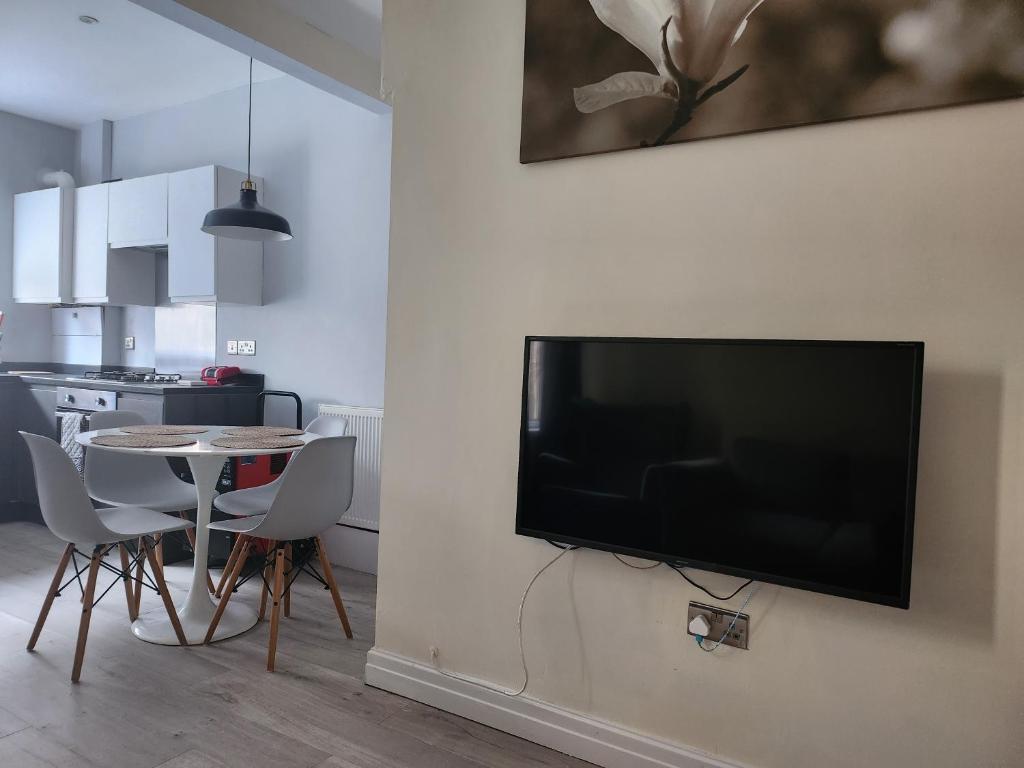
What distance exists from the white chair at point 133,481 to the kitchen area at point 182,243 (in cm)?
40

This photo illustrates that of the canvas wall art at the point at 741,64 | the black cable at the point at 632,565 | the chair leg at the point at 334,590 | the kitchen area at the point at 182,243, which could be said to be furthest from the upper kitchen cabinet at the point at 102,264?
the black cable at the point at 632,565

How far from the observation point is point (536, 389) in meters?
2.02

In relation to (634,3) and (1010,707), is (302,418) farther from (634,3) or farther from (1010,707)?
(1010,707)

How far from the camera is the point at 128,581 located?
277 centimetres

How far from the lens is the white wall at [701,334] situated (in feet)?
5.16

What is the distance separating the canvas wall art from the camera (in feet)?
5.11

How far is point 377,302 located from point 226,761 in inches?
97.0

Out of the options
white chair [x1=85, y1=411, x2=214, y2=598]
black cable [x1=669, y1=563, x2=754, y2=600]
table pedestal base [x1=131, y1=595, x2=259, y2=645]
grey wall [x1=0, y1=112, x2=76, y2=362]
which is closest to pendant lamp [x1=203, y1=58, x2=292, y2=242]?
white chair [x1=85, y1=411, x2=214, y2=598]

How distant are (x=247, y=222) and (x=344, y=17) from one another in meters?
1.14

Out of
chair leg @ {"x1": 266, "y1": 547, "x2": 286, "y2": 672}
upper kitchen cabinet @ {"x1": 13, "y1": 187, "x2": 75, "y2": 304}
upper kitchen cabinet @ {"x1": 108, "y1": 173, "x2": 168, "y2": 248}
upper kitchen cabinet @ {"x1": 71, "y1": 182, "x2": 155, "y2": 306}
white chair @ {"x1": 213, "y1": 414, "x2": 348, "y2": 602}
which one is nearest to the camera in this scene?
chair leg @ {"x1": 266, "y1": 547, "x2": 286, "y2": 672}

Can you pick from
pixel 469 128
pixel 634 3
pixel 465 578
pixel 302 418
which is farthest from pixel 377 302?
pixel 634 3

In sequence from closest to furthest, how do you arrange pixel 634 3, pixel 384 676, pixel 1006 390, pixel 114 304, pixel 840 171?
pixel 1006 390
pixel 840 171
pixel 634 3
pixel 384 676
pixel 114 304

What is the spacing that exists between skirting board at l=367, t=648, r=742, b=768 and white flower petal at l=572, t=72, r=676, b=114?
1.85 m

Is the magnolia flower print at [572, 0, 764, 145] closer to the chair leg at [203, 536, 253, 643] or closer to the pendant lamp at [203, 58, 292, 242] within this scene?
the pendant lamp at [203, 58, 292, 242]
